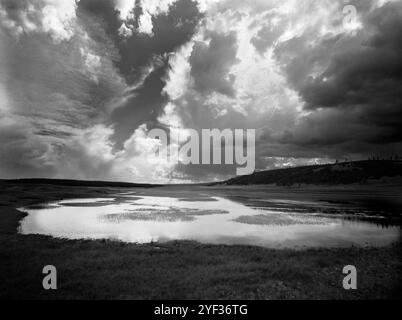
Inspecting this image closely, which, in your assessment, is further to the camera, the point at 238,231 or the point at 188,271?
the point at 238,231

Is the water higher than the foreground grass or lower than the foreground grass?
lower

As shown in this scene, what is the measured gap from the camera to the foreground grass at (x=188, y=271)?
570 inches

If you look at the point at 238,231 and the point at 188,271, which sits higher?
the point at 188,271

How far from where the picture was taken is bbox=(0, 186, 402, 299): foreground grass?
14.5 m

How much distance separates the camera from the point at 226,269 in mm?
18500

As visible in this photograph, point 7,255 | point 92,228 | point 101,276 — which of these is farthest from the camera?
point 92,228

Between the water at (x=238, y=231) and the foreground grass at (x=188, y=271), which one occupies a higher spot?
the foreground grass at (x=188, y=271)

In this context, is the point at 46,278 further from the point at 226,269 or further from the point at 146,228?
the point at 146,228

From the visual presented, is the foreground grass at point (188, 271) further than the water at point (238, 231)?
No

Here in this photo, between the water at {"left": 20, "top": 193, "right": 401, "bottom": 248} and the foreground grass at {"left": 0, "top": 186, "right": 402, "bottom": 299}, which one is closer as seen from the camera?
the foreground grass at {"left": 0, "top": 186, "right": 402, "bottom": 299}

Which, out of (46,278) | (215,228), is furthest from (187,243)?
(46,278)

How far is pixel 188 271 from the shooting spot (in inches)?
701
